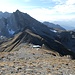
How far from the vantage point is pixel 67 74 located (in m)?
22.5

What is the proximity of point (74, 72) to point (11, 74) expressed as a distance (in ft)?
22.8

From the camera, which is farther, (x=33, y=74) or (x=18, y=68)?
(x=18, y=68)

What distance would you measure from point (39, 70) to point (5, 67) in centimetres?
392

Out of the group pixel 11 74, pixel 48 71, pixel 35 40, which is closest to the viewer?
pixel 11 74

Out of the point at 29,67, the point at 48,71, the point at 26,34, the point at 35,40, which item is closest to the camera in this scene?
the point at 48,71

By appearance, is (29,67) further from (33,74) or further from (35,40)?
(35,40)

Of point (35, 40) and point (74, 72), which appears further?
point (35, 40)

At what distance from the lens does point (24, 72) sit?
22125 millimetres

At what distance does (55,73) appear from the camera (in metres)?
22.3

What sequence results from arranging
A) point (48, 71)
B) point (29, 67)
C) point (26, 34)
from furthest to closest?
point (26, 34) → point (29, 67) → point (48, 71)

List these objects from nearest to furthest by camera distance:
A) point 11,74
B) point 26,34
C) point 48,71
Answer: point 11,74 → point 48,71 → point 26,34

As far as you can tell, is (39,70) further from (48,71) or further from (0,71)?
(0,71)

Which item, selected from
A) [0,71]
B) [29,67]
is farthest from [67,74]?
[0,71]

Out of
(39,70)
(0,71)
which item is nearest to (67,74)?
(39,70)
